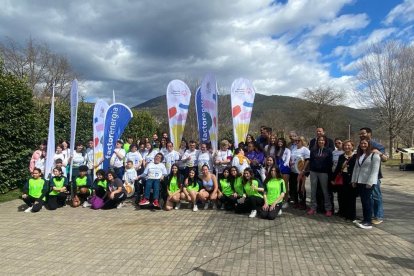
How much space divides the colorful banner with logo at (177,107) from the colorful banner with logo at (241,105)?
4.84 ft

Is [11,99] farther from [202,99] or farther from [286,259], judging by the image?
[286,259]

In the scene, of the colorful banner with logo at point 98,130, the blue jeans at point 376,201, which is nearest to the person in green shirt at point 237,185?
the blue jeans at point 376,201

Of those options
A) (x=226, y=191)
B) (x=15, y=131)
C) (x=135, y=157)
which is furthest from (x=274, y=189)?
(x=15, y=131)

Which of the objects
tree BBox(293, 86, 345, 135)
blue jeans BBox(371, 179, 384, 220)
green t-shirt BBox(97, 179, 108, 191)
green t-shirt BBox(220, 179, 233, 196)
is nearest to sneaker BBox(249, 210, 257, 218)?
green t-shirt BBox(220, 179, 233, 196)

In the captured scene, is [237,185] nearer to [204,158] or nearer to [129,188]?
[204,158]

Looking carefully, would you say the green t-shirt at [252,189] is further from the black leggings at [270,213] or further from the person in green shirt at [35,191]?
the person in green shirt at [35,191]

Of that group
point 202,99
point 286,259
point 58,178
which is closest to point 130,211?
point 58,178

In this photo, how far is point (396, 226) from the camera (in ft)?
20.8

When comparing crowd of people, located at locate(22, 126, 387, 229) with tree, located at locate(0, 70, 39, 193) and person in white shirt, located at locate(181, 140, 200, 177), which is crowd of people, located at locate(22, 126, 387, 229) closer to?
person in white shirt, located at locate(181, 140, 200, 177)

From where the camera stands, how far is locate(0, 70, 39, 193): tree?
1013 centimetres

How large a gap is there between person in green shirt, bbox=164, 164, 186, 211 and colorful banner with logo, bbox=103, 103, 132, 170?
2235mm

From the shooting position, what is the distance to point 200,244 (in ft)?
17.5

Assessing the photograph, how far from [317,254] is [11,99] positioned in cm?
1022

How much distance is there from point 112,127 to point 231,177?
12.9ft
